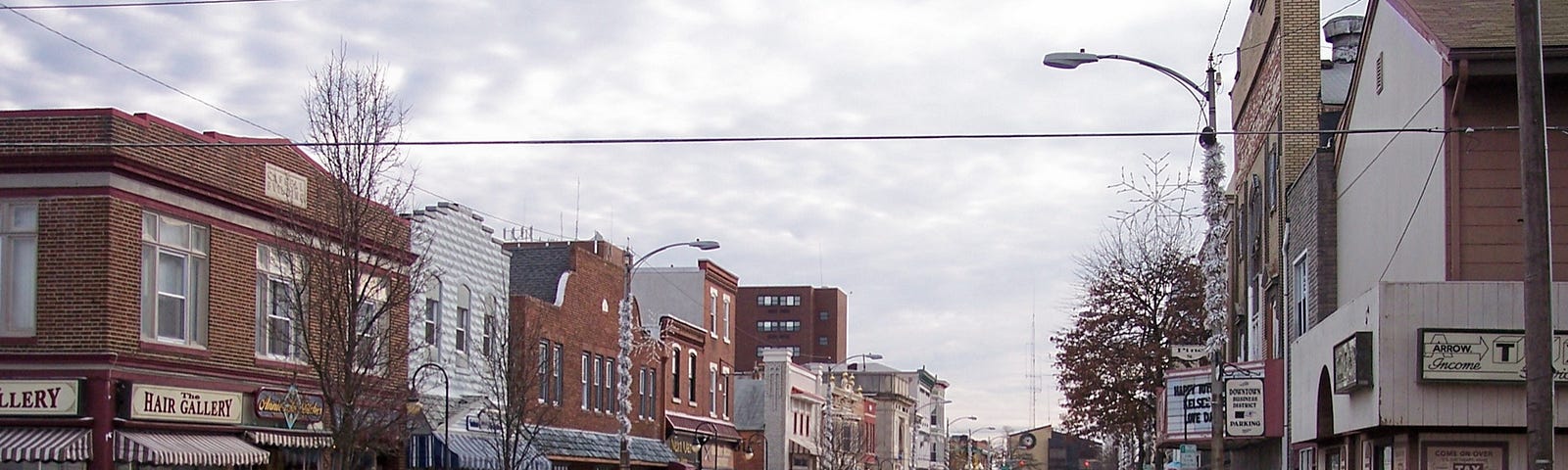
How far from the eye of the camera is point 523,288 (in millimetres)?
49156

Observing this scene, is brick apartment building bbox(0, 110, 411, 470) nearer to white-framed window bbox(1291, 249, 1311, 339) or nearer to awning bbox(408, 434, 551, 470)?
awning bbox(408, 434, 551, 470)

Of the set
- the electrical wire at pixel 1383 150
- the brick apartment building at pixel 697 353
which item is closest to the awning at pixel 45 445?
the electrical wire at pixel 1383 150

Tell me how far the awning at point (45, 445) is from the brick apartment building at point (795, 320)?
11816cm

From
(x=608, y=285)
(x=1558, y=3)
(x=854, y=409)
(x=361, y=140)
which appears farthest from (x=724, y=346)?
(x=1558, y=3)

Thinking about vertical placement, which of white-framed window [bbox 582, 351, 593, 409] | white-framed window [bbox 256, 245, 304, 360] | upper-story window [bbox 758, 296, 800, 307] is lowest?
white-framed window [bbox 582, 351, 593, 409]

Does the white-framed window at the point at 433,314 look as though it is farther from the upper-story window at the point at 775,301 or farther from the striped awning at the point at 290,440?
the upper-story window at the point at 775,301

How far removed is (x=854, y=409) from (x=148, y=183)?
7282 centimetres

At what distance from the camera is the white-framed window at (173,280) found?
26.4 meters

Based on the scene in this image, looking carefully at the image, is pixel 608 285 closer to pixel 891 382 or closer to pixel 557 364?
pixel 557 364

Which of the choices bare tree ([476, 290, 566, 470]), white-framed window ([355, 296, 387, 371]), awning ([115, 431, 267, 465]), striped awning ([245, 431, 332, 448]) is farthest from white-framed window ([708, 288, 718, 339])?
white-framed window ([355, 296, 387, 371])

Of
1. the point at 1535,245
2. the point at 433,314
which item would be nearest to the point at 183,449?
the point at 433,314

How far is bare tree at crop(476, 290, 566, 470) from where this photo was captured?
3772 cm

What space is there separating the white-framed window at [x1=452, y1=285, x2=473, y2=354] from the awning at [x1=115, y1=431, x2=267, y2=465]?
11186 millimetres

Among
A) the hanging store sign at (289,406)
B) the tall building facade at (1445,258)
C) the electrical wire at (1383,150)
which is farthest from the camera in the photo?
the hanging store sign at (289,406)
